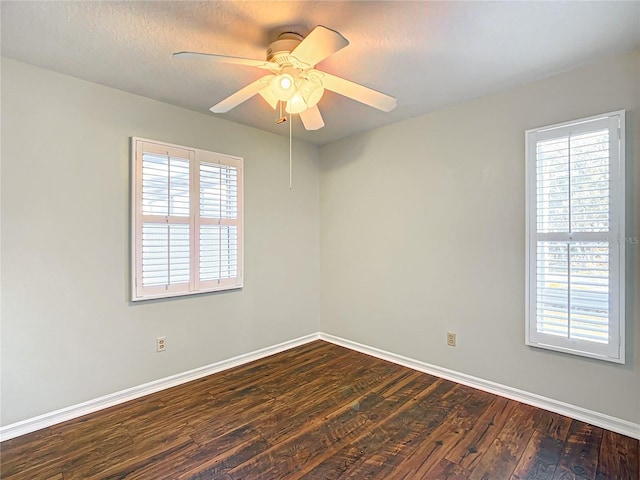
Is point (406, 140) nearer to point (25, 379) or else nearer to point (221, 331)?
point (221, 331)

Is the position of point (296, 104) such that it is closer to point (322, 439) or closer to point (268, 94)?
point (268, 94)

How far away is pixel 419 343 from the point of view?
3096 millimetres

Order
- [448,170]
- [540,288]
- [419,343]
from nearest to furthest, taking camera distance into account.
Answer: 1. [540,288]
2. [448,170]
3. [419,343]

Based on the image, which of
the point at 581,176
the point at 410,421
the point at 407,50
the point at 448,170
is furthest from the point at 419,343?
the point at 407,50

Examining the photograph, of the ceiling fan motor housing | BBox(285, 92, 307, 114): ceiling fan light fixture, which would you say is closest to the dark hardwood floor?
BBox(285, 92, 307, 114): ceiling fan light fixture

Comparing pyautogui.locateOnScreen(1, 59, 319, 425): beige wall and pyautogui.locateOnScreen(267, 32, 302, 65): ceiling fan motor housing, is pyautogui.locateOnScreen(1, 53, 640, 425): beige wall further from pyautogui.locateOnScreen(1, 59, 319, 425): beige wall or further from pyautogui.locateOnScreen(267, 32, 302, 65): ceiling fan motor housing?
pyautogui.locateOnScreen(267, 32, 302, 65): ceiling fan motor housing

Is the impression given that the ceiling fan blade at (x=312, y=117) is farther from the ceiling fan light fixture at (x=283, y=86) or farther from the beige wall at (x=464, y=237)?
the beige wall at (x=464, y=237)

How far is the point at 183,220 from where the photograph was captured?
2.78 metres

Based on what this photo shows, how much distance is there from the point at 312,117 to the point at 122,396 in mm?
2599

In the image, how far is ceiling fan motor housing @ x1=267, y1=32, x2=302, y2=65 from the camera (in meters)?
1.77

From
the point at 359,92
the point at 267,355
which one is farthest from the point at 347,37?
the point at 267,355

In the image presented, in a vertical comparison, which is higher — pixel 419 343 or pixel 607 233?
pixel 607 233

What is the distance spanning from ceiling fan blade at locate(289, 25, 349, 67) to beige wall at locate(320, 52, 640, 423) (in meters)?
1.74

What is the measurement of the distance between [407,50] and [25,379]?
3.27m
